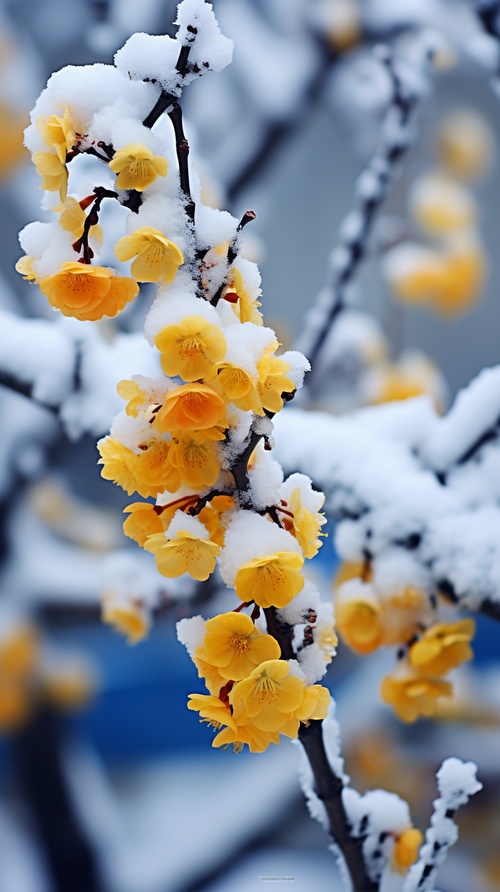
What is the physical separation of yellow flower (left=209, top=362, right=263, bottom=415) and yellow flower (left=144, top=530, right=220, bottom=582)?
73 millimetres

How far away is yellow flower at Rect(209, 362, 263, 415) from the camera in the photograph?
1.24ft

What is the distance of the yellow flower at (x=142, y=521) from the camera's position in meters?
0.43

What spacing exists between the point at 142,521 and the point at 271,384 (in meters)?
0.11

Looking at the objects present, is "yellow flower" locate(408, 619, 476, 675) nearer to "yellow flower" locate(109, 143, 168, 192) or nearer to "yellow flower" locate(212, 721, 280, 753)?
"yellow flower" locate(212, 721, 280, 753)

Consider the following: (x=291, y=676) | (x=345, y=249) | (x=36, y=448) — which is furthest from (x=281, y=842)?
(x=291, y=676)

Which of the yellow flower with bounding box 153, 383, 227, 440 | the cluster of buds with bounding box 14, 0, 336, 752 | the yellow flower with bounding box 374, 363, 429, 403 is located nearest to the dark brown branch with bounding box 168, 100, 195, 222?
the cluster of buds with bounding box 14, 0, 336, 752

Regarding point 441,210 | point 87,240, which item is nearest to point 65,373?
point 87,240

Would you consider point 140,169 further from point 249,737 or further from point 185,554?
point 249,737

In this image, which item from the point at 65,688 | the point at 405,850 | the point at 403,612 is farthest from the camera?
the point at 65,688

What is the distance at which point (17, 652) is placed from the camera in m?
2.06

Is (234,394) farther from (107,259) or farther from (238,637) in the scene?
(107,259)

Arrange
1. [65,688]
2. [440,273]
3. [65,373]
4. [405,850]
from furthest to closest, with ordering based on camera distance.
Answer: [65,688], [440,273], [65,373], [405,850]

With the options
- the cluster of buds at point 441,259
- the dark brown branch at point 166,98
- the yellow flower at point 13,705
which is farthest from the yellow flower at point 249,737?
the yellow flower at point 13,705

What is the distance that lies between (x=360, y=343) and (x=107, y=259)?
756 millimetres
